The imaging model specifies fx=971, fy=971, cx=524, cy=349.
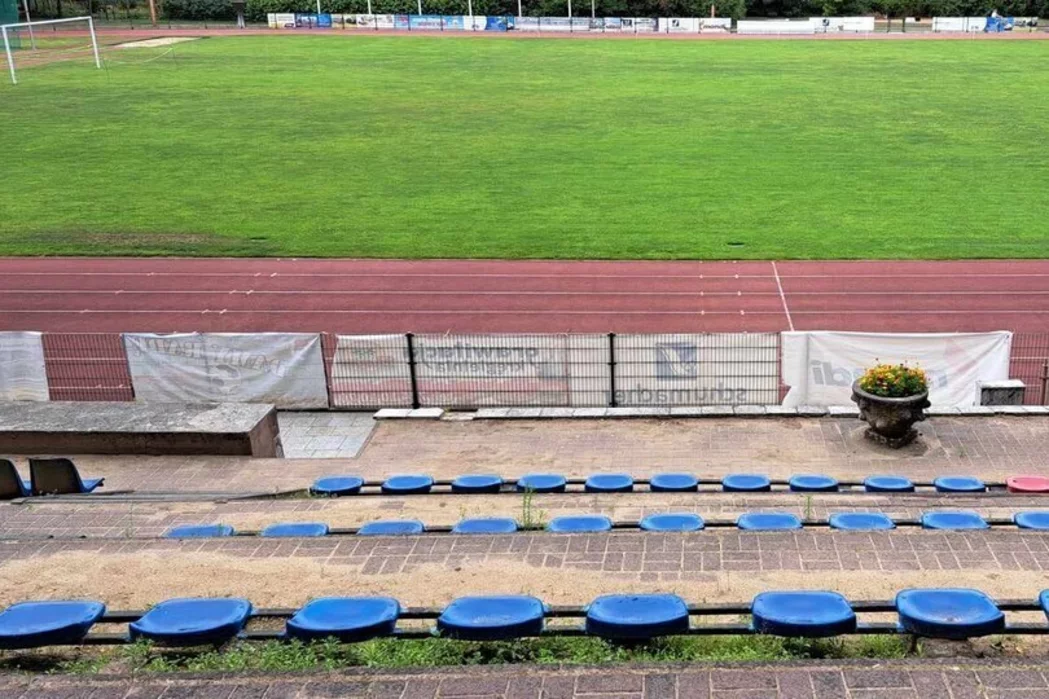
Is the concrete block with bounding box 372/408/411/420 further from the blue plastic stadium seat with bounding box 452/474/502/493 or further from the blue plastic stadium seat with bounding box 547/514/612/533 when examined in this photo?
the blue plastic stadium seat with bounding box 547/514/612/533

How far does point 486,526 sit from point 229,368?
777cm

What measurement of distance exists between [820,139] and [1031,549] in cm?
3037

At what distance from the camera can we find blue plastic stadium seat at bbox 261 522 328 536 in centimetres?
1041

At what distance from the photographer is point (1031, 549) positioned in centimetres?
938

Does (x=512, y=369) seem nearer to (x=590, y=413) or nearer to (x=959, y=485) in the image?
(x=590, y=413)

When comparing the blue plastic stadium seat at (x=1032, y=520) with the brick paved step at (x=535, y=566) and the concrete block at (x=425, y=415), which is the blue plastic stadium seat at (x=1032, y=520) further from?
the concrete block at (x=425, y=415)

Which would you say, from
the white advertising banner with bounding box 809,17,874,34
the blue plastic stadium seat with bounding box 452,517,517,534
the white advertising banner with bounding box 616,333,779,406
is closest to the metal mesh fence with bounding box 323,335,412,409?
the white advertising banner with bounding box 616,333,779,406

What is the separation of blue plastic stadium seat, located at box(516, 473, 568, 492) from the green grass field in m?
12.8

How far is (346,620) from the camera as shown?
7.65m

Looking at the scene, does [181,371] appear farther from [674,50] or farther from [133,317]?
[674,50]

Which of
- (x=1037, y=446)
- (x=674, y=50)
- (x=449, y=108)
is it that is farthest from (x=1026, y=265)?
(x=674, y=50)

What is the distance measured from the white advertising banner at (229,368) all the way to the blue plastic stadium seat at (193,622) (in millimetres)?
8702

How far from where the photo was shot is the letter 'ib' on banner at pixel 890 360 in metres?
15.7

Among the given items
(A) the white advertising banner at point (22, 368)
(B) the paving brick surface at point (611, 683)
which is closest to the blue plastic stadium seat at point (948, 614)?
(B) the paving brick surface at point (611, 683)
